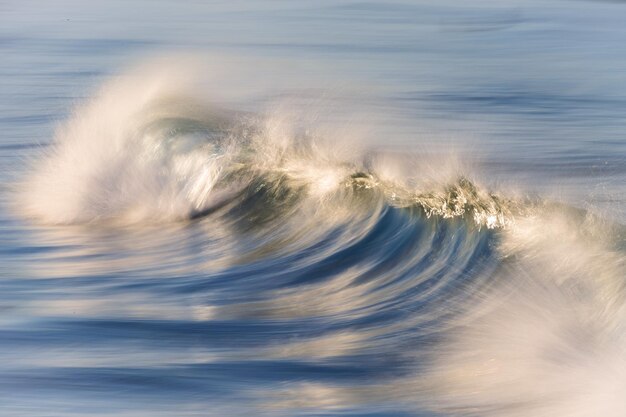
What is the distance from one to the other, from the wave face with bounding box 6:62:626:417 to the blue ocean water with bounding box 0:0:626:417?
1 centimetres

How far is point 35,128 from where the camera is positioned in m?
9.23

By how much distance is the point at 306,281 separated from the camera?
523 cm

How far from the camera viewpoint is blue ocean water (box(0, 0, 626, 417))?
13.1ft

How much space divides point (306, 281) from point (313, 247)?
49 centimetres

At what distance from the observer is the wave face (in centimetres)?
398

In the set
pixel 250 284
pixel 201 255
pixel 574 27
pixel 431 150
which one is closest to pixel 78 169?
pixel 201 255

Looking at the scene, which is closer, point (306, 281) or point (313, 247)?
point (306, 281)

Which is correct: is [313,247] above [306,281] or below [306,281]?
above

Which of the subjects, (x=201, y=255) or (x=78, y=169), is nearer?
(x=201, y=255)

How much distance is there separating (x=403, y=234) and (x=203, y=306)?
124 cm

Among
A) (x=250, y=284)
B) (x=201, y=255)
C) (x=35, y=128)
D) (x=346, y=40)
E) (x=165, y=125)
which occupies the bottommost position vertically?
(x=250, y=284)

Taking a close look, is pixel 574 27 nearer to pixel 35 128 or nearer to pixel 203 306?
pixel 35 128

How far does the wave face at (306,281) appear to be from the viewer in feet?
13.1

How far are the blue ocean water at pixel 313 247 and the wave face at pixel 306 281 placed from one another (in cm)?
1
